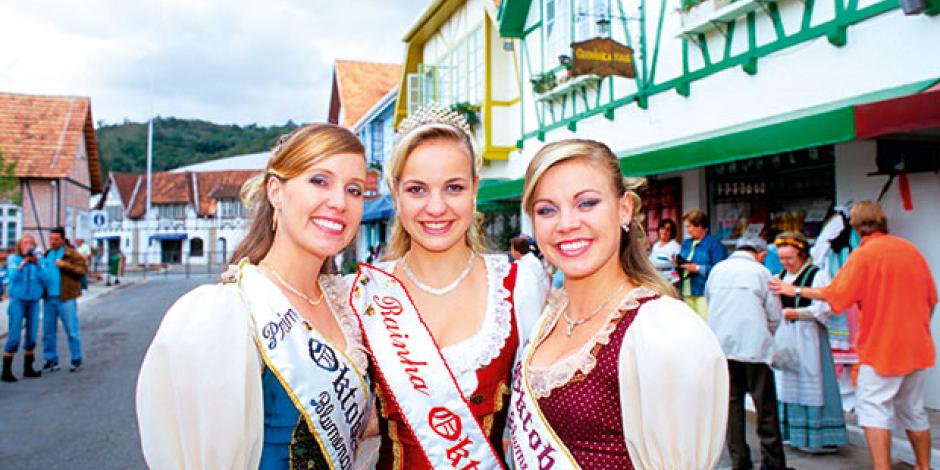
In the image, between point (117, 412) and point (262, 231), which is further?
point (117, 412)

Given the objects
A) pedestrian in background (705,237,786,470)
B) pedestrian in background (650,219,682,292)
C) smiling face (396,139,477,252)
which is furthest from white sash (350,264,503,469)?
pedestrian in background (650,219,682,292)

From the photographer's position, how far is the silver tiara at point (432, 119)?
2.13 m

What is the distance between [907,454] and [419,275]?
12.4 feet

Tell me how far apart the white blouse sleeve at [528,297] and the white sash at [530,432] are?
17 centimetres

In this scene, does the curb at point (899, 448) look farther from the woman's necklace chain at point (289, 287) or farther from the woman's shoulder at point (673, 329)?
the woman's necklace chain at point (289, 287)

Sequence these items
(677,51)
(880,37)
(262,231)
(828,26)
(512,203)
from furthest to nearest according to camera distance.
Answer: (512,203), (677,51), (828,26), (880,37), (262,231)

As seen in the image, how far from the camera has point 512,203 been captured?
39.6ft

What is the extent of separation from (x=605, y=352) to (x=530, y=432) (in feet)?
1.01

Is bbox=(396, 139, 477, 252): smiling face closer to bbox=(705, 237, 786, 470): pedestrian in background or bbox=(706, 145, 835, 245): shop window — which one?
bbox=(705, 237, 786, 470): pedestrian in background

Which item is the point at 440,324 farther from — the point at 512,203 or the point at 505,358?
the point at 512,203

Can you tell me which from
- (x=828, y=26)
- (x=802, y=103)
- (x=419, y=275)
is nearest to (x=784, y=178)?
(x=802, y=103)

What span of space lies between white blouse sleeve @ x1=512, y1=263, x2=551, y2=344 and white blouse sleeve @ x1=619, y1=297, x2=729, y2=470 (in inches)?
23.7

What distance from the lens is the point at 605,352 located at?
1.59m

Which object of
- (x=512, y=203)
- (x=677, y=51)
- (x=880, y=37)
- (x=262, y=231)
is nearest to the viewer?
(x=262, y=231)
